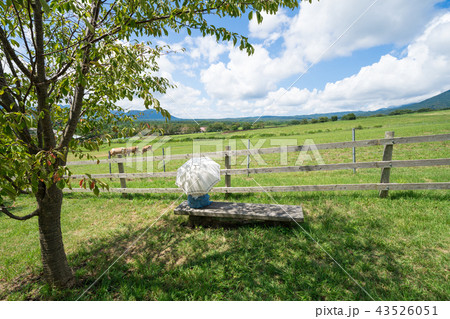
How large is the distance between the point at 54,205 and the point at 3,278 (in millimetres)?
1783

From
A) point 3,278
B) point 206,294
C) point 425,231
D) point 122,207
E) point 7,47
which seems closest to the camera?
point 7,47

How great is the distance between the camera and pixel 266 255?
10.3 feet

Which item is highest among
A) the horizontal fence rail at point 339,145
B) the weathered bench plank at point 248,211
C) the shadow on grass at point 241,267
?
the horizontal fence rail at point 339,145

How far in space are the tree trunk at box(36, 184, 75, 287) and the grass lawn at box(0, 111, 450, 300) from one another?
165 mm

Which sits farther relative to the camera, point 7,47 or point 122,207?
point 122,207

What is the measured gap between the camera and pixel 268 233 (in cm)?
→ 366

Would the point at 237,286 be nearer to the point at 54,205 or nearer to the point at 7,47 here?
the point at 54,205

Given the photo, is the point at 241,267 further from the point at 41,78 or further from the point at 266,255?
the point at 41,78

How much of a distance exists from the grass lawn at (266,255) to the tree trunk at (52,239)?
0.17 metres

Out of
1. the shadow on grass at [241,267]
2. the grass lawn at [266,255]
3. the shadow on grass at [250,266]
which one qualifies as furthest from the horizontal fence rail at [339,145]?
the shadow on grass at [241,267]

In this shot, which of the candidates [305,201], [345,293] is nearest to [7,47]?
[345,293]

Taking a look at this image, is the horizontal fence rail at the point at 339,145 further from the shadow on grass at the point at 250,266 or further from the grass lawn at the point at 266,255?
the shadow on grass at the point at 250,266

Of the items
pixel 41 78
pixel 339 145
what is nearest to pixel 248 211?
pixel 339 145

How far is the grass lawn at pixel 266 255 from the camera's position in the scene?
253cm
